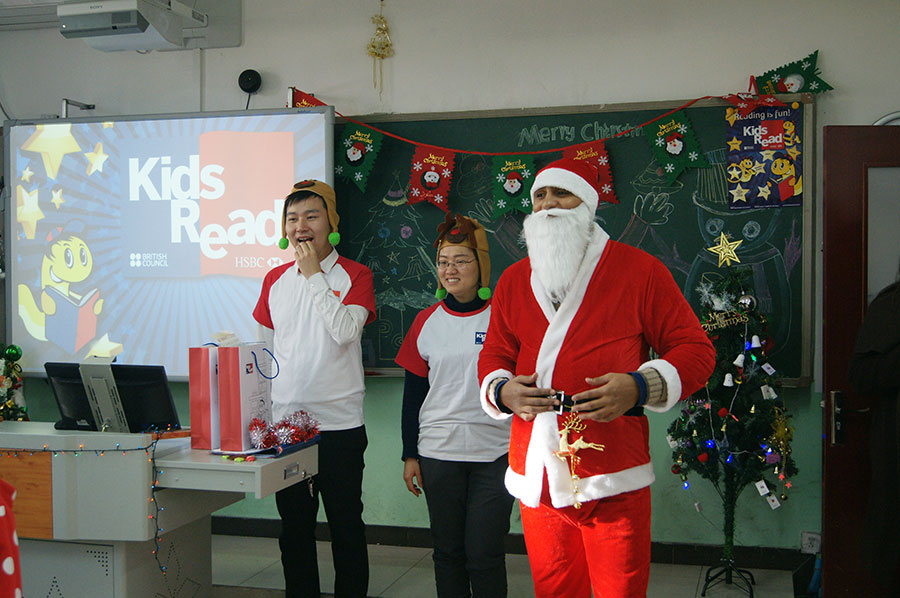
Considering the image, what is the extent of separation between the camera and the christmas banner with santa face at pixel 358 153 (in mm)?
4117

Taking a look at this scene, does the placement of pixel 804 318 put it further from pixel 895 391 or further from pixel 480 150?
pixel 480 150

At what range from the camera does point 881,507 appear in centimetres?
296

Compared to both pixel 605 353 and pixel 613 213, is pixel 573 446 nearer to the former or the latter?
pixel 605 353

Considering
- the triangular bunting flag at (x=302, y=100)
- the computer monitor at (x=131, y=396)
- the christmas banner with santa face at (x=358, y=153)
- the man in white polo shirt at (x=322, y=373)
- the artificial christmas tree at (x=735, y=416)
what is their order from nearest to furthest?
the computer monitor at (x=131, y=396), the man in white polo shirt at (x=322, y=373), the artificial christmas tree at (x=735, y=416), the christmas banner with santa face at (x=358, y=153), the triangular bunting flag at (x=302, y=100)

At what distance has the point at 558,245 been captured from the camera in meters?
1.95

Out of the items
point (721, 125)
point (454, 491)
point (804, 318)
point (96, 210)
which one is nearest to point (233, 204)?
point (96, 210)

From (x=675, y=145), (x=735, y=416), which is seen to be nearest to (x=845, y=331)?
(x=735, y=416)

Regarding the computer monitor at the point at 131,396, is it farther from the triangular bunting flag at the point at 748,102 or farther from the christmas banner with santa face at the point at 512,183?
the triangular bunting flag at the point at 748,102

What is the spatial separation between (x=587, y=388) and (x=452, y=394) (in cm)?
86

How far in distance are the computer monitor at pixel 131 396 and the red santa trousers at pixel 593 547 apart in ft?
4.36

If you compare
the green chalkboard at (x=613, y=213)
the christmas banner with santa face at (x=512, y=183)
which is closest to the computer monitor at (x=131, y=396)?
the green chalkboard at (x=613, y=213)

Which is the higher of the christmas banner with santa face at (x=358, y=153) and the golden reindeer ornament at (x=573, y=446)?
the christmas banner with santa face at (x=358, y=153)

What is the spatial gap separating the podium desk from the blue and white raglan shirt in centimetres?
42

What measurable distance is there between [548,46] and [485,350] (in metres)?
2.43
